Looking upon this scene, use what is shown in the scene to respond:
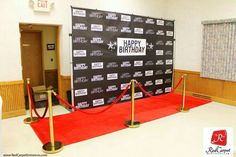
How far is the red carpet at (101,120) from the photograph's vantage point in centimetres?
359

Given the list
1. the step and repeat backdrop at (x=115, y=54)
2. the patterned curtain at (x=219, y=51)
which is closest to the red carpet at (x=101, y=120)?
the step and repeat backdrop at (x=115, y=54)

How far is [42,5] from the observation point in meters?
4.66

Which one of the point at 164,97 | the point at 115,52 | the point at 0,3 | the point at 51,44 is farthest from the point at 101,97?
the point at 0,3

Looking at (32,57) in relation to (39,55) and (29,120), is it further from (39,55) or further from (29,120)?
(29,120)

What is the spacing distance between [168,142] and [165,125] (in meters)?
0.74

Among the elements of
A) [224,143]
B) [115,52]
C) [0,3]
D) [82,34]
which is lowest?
[224,143]

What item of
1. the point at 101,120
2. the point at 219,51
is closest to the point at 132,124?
the point at 101,120

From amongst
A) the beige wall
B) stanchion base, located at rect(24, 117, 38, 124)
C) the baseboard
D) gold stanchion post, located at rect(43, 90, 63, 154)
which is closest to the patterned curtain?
the beige wall

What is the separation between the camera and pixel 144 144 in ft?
10.7

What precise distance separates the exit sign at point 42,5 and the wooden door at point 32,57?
5.92 ft

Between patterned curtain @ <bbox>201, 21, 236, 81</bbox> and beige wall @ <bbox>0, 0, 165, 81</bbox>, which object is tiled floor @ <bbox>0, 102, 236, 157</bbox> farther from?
patterned curtain @ <bbox>201, 21, 236, 81</bbox>

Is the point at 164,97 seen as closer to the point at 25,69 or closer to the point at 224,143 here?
the point at 224,143

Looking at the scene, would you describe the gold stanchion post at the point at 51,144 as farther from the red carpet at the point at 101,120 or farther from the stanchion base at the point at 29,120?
the stanchion base at the point at 29,120

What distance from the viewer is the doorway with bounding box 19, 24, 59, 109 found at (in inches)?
245
